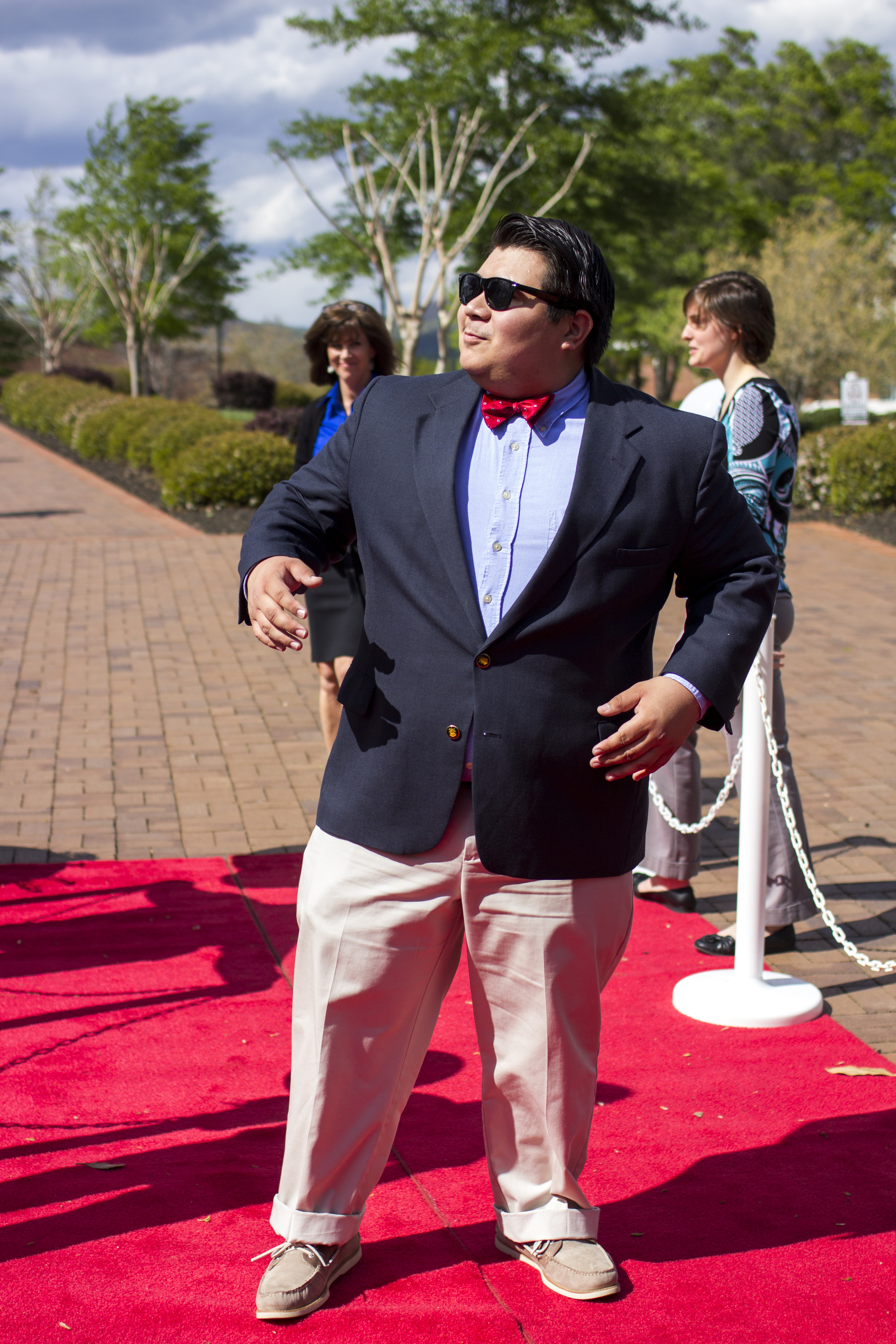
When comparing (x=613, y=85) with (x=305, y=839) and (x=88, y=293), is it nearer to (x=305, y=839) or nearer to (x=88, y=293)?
(x=88, y=293)

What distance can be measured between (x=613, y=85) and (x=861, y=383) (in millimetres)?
18627

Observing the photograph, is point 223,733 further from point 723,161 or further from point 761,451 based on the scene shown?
point 723,161

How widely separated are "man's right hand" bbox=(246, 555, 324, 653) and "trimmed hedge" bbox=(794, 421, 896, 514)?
Answer: 1521cm

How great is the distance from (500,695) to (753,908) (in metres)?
2.06

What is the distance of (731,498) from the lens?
2.39 meters

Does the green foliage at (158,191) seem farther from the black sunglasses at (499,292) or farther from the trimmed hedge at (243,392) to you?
the black sunglasses at (499,292)

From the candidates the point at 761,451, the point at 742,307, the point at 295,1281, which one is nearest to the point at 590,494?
the point at 295,1281

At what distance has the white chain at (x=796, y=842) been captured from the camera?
3766 millimetres

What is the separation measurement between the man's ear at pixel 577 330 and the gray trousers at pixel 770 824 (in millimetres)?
1881

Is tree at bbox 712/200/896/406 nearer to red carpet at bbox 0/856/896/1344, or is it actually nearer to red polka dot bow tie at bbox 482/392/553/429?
red carpet at bbox 0/856/896/1344

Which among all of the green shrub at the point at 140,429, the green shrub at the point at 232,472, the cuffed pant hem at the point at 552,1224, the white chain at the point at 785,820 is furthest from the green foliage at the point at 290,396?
the cuffed pant hem at the point at 552,1224

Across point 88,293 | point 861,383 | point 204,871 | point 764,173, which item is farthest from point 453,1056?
point 764,173

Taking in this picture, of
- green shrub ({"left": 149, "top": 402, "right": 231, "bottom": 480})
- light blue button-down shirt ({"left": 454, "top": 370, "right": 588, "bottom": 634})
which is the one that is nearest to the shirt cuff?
light blue button-down shirt ({"left": 454, "top": 370, "right": 588, "bottom": 634})

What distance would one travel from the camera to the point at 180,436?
18.9 meters
